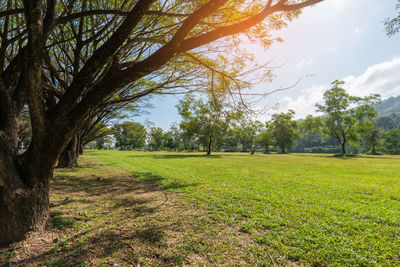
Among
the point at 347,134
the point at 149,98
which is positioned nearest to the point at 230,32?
the point at 149,98

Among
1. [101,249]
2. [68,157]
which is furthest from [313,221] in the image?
[68,157]

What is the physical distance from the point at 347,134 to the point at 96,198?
4478cm

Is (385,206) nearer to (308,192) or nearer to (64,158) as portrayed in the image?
(308,192)

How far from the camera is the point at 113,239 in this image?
2.90 meters

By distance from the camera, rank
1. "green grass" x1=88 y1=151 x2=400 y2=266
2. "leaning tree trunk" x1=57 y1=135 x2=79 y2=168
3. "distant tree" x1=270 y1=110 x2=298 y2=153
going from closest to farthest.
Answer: "green grass" x1=88 y1=151 x2=400 y2=266 < "leaning tree trunk" x1=57 y1=135 x2=79 y2=168 < "distant tree" x1=270 y1=110 x2=298 y2=153

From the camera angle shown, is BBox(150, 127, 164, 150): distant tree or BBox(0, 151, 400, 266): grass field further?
BBox(150, 127, 164, 150): distant tree

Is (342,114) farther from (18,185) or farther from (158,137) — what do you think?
(158,137)

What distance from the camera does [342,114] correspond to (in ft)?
111

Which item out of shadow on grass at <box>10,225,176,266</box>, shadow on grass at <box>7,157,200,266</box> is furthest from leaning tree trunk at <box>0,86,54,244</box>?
shadow on grass at <box>10,225,176,266</box>

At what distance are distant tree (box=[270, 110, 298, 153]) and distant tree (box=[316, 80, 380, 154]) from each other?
19.0m

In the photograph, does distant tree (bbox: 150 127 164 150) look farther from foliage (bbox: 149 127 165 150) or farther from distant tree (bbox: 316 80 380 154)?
distant tree (bbox: 316 80 380 154)

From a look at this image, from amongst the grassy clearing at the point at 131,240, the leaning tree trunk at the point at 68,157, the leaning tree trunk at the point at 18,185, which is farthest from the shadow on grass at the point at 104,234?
the leaning tree trunk at the point at 68,157

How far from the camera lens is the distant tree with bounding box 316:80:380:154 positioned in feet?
106

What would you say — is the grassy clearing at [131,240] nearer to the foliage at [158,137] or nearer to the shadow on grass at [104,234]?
the shadow on grass at [104,234]
